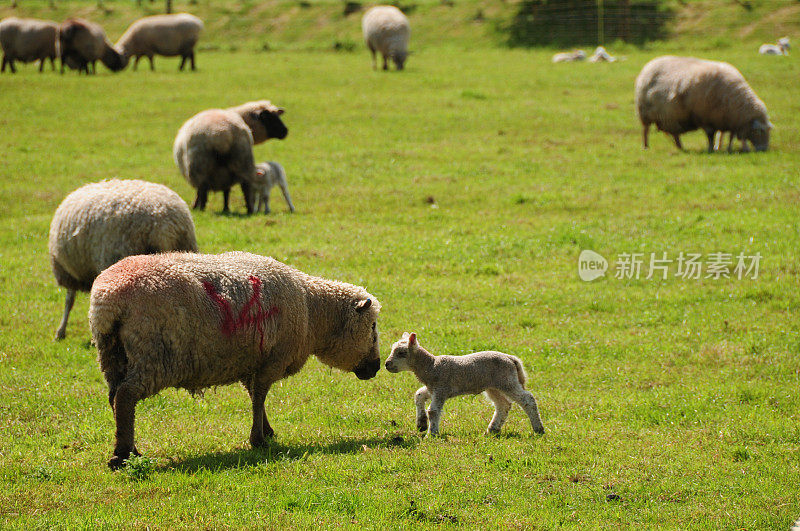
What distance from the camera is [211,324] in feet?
25.2

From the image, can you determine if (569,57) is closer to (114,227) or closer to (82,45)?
(82,45)

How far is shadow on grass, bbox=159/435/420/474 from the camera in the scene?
295 inches

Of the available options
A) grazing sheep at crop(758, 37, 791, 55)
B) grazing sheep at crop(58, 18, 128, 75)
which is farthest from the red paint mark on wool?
grazing sheep at crop(758, 37, 791, 55)

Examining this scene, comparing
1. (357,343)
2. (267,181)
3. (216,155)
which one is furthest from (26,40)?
(357,343)

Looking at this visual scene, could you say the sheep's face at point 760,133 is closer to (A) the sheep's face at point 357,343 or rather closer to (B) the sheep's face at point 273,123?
(B) the sheep's face at point 273,123

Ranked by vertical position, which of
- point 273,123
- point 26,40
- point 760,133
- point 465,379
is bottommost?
point 465,379

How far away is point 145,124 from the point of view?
26641 millimetres

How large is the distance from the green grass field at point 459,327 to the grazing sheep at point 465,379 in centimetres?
26

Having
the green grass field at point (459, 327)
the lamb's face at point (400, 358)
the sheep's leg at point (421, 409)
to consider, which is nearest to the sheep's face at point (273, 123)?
the green grass field at point (459, 327)

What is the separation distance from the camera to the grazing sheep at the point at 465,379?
859cm

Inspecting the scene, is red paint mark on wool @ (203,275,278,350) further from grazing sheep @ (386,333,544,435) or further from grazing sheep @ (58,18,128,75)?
grazing sheep @ (58,18,128,75)

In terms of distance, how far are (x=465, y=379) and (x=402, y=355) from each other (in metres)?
0.66

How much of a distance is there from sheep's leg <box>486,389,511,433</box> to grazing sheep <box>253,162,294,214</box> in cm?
1040

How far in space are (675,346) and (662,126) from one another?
1396cm
